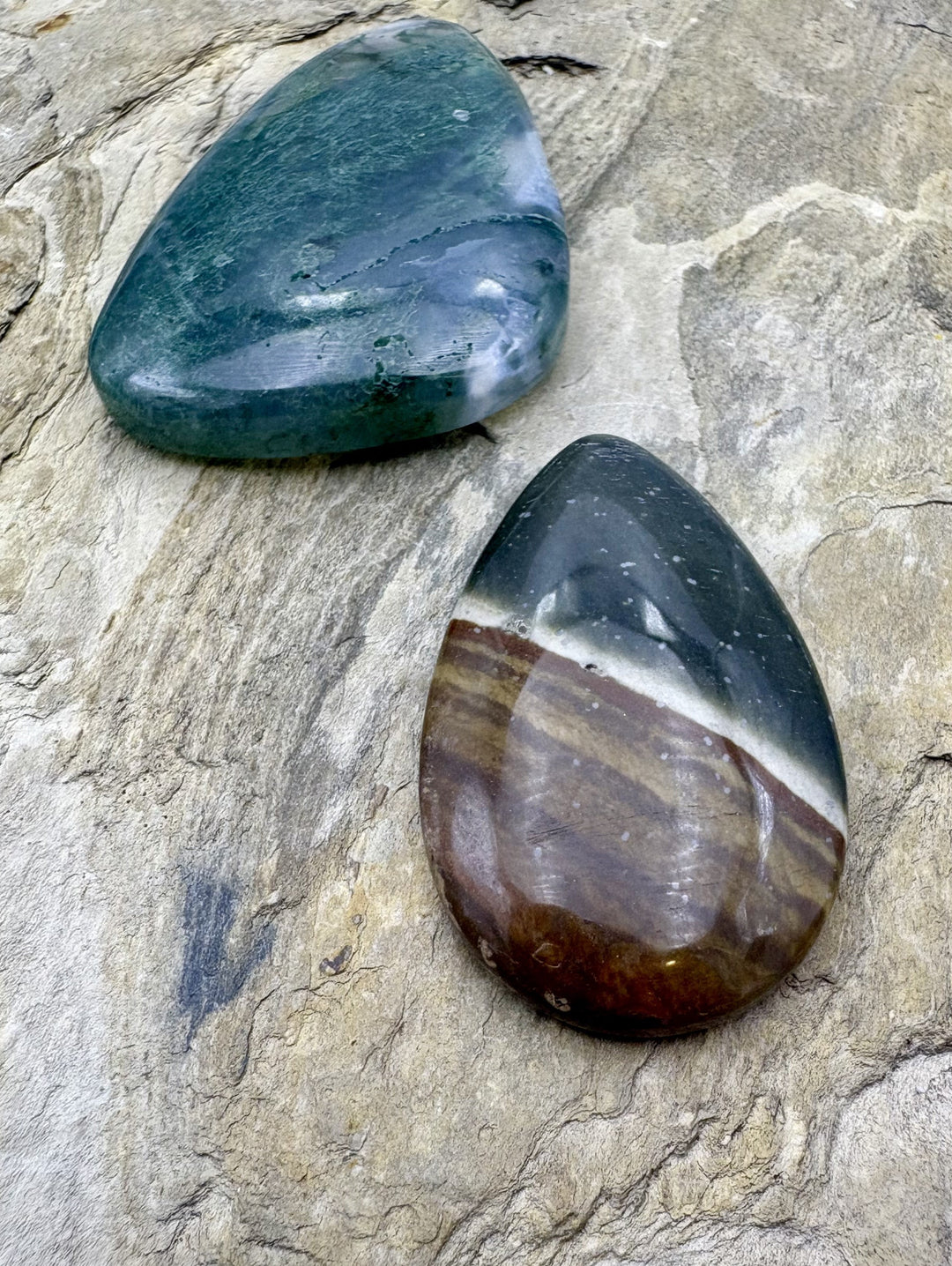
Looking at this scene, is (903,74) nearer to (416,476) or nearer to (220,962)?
(416,476)

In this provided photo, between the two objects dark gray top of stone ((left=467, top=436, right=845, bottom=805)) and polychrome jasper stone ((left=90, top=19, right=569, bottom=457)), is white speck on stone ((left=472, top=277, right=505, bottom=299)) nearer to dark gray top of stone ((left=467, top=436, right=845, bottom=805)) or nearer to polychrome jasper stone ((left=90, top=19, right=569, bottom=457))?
polychrome jasper stone ((left=90, top=19, right=569, bottom=457))

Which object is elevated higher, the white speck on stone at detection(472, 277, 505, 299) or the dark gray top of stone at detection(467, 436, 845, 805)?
the white speck on stone at detection(472, 277, 505, 299)

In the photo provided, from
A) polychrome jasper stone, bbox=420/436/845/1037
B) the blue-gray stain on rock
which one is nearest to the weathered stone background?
the blue-gray stain on rock

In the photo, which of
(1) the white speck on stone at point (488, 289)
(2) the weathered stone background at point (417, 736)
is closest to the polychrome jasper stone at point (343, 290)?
(1) the white speck on stone at point (488, 289)

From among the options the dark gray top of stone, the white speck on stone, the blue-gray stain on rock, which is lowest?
the blue-gray stain on rock

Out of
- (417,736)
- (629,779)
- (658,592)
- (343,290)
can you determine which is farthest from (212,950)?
(343,290)

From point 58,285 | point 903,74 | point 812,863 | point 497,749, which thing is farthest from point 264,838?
point 903,74

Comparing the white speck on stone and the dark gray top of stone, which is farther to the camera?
the white speck on stone

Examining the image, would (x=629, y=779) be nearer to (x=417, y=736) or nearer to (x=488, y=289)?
(x=417, y=736)
